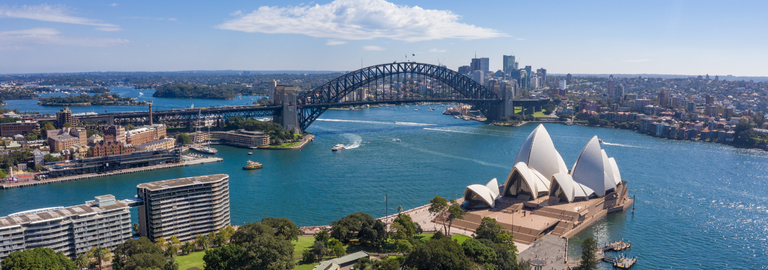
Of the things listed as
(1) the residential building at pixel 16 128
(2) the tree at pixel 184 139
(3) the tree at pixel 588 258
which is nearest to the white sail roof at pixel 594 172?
(3) the tree at pixel 588 258

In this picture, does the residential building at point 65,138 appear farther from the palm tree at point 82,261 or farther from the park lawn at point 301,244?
the park lawn at point 301,244

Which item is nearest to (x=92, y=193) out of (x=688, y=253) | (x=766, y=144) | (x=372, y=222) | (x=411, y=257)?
(x=372, y=222)

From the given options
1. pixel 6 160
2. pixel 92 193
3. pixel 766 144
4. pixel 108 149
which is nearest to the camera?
pixel 92 193

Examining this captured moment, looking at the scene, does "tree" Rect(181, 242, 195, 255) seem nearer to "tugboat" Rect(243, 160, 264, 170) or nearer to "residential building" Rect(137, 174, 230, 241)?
"residential building" Rect(137, 174, 230, 241)

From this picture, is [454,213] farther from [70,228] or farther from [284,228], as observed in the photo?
[70,228]

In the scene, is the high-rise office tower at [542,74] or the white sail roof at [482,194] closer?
the white sail roof at [482,194]

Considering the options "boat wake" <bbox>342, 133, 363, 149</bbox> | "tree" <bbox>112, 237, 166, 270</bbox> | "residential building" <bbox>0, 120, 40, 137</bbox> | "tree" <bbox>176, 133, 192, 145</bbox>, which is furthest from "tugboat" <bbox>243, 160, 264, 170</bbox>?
"residential building" <bbox>0, 120, 40, 137</bbox>

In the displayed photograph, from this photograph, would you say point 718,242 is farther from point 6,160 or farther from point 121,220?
point 6,160
